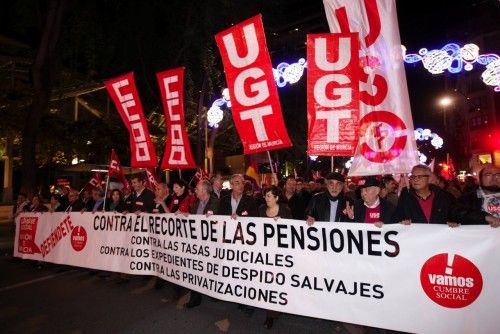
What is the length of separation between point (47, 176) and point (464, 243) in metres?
21.8

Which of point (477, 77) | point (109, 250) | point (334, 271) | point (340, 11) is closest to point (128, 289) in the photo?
point (109, 250)

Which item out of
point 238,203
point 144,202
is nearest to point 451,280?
point 238,203

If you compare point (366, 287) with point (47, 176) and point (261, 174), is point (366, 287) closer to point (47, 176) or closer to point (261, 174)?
point (261, 174)

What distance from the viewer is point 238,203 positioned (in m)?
6.01

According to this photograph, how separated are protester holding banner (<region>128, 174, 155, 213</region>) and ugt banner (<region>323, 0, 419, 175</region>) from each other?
12.3 feet

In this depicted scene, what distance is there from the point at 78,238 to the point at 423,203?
6063 millimetres

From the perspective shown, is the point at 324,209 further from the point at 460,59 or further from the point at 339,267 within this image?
the point at 460,59

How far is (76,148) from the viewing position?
694 inches

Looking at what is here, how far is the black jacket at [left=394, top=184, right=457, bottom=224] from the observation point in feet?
14.7

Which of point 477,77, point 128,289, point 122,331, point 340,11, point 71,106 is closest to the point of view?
point 122,331

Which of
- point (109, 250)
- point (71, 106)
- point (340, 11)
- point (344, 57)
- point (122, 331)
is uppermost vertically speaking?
point (71, 106)

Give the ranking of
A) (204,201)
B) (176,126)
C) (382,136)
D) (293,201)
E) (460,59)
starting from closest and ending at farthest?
(382,136) → (204,201) → (293,201) → (176,126) → (460,59)

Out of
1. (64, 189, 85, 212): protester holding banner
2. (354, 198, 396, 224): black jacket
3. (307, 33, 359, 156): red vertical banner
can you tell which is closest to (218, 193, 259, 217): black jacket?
(307, 33, 359, 156): red vertical banner

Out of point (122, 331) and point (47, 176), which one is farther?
point (47, 176)
